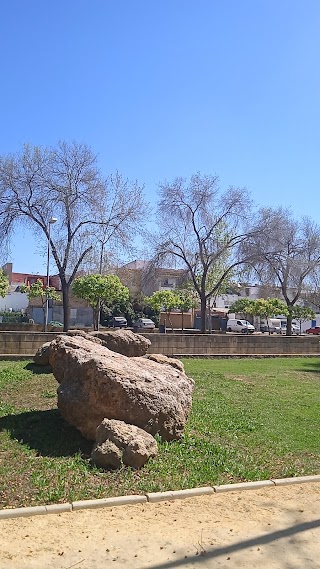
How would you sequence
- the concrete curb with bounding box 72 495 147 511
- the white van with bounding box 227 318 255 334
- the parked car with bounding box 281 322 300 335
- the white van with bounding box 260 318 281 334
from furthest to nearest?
the white van with bounding box 260 318 281 334, the parked car with bounding box 281 322 300 335, the white van with bounding box 227 318 255 334, the concrete curb with bounding box 72 495 147 511

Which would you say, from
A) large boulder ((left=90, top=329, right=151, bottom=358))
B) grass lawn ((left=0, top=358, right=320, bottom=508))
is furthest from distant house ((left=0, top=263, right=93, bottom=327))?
grass lawn ((left=0, top=358, right=320, bottom=508))

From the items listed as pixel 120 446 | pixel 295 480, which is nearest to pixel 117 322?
pixel 120 446

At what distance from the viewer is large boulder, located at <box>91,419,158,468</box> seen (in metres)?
5.78

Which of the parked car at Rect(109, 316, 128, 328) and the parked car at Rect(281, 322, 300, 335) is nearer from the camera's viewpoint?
the parked car at Rect(109, 316, 128, 328)

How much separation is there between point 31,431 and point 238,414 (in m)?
3.69

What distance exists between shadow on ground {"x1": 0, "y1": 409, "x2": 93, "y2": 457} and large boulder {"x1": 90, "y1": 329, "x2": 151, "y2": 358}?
5.60m

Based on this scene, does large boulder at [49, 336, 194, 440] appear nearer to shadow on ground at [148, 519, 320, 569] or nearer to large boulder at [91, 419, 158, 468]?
large boulder at [91, 419, 158, 468]

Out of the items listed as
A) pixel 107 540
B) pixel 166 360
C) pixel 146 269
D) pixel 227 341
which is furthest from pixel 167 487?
pixel 146 269

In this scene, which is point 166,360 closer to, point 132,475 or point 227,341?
point 132,475

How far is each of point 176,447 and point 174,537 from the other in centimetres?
255

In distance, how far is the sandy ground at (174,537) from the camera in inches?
152

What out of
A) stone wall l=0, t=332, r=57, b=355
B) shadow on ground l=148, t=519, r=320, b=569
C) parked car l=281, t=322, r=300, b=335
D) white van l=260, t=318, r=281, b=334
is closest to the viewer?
shadow on ground l=148, t=519, r=320, b=569

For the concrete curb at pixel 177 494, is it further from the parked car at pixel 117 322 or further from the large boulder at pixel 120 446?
the parked car at pixel 117 322

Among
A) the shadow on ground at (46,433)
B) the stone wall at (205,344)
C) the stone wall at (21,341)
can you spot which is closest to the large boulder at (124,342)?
the stone wall at (21,341)
